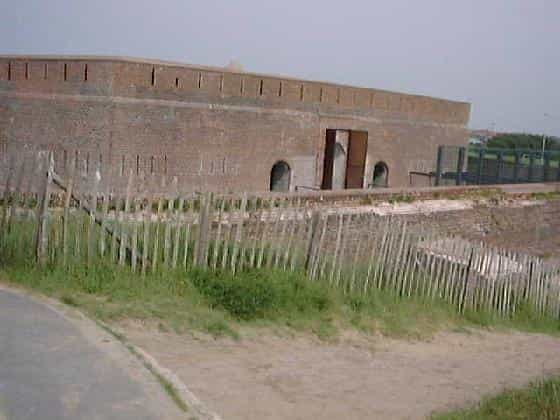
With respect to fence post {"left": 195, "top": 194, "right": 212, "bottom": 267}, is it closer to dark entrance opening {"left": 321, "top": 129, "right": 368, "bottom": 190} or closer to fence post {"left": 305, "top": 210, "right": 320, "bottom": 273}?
fence post {"left": 305, "top": 210, "right": 320, "bottom": 273}

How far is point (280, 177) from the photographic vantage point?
68.1 ft

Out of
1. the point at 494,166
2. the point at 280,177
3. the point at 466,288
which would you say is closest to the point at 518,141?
the point at 494,166

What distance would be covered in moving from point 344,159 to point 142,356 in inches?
749

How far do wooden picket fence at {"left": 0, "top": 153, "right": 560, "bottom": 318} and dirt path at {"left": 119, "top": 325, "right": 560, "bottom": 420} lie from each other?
112cm

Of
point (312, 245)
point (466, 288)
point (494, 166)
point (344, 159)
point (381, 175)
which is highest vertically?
point (494, 166)

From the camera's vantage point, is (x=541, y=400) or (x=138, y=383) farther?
(x=541, y=400)

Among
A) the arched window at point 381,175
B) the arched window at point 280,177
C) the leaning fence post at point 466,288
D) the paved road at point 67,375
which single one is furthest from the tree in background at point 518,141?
the paved road at point 67,375

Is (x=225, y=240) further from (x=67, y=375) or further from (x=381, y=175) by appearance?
(x=381, y=175)

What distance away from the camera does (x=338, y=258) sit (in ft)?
27.6

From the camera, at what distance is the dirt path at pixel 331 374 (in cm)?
529

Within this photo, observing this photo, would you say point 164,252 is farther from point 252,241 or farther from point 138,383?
point 138,383

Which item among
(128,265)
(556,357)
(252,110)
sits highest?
(252,110)

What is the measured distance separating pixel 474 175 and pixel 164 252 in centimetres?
2129

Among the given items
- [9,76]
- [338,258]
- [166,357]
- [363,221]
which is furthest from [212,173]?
[166,357]
